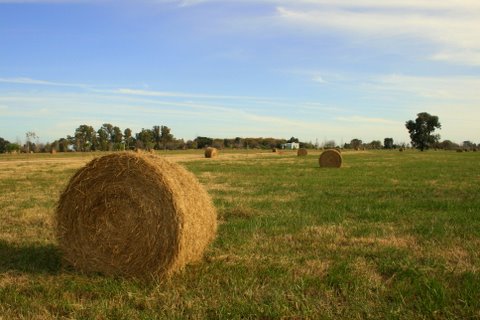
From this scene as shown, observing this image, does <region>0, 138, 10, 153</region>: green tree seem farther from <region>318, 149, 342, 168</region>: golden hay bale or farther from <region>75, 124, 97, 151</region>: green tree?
<region>318, 149, 342, 168</region>: golden hay bale

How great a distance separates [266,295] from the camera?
613cm

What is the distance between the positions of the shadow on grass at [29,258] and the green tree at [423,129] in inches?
5506

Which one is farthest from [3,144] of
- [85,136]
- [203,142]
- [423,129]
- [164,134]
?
[423,129]

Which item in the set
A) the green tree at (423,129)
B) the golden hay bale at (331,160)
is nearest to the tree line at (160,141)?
the green tree at (423,129)

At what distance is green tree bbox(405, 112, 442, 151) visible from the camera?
137 m

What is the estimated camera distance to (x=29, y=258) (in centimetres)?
795

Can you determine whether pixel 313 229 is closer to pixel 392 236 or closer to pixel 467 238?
pixel 392 236

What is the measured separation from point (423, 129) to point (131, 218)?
141m

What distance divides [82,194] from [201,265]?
2.19 m

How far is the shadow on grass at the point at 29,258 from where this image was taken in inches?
292

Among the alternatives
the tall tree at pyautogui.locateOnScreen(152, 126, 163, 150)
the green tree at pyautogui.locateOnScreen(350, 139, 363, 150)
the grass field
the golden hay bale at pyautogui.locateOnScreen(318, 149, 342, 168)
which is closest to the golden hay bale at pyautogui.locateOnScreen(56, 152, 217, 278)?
the grass field

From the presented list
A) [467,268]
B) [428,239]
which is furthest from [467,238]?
[467,268]

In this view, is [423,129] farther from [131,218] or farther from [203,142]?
[131,218]

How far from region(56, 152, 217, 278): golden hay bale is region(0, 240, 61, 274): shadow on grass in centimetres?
36
